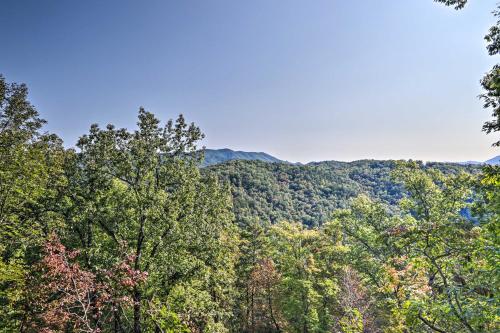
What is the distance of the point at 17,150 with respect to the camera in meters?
13.1

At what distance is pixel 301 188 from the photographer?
141375mm

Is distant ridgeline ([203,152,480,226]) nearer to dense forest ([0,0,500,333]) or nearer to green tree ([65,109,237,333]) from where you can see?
dense forest ([0,0,500,333])

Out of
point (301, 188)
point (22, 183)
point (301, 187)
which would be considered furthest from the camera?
point (301, 187)

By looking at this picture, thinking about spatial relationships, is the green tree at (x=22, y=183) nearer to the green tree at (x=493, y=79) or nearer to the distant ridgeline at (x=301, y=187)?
the green tree at (x=493, y=79)

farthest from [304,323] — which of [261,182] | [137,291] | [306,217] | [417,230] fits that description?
[261,182]

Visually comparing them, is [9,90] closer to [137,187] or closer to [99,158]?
[99,158]

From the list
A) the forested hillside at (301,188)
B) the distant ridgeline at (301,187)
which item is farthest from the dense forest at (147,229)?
the forested hillside at (301,188)

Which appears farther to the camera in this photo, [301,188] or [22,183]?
[301,188]

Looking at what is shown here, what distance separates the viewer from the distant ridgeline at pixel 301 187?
114m

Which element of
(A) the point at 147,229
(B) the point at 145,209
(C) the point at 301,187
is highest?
(C) the point at 301,187

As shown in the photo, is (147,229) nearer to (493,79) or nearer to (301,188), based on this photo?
(493,79)

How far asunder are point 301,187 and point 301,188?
58 centimetres

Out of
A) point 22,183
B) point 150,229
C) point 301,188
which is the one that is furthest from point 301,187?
point 22,183

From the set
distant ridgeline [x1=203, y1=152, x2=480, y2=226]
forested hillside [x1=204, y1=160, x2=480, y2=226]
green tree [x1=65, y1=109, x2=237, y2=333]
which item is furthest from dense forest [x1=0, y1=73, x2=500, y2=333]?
forested hillside [x1=204, y1=160, x2=480, y2=226]
